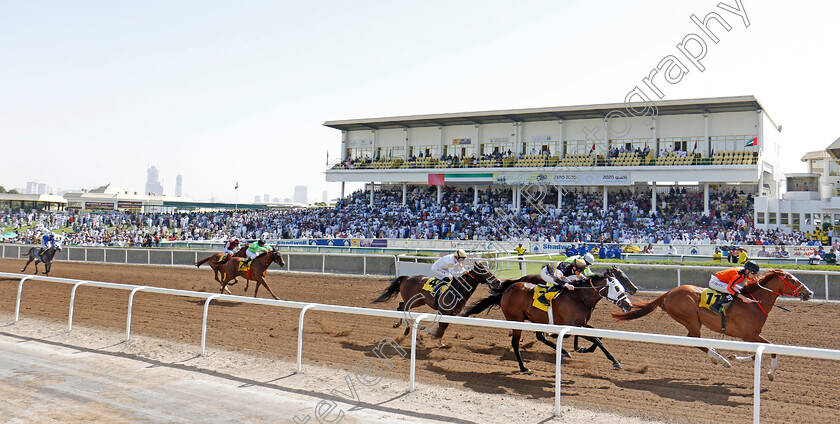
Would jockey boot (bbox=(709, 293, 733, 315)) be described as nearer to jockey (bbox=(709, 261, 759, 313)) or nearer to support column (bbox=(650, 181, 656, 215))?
jockey (bbox=(709, 261, 759, 313))

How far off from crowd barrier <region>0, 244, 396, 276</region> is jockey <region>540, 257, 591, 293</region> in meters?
9.05

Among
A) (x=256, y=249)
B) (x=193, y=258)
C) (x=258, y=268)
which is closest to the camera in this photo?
(x=258, y=268)

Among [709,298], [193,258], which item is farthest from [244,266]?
[709,298]

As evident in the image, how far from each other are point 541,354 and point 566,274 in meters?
1.02

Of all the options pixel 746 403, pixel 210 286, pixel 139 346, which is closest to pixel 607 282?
pixel 746 403

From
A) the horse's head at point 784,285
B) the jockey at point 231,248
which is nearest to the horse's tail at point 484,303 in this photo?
the horse's head at point 784,285

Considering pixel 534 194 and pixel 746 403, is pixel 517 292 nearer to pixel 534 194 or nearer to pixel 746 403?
pixel 746 403

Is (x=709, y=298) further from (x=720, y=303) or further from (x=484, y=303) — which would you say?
(x=484, y=303)

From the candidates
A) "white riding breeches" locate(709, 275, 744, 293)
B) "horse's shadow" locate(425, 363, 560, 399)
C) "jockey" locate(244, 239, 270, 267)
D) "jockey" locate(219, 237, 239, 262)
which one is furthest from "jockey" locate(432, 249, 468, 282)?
"jockey" locate(219, 237, 239, 262)

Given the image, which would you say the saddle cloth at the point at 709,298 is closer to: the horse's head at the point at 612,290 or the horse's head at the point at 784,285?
the horse's head at the point at 784,285

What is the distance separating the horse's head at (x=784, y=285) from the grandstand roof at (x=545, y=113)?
23.5 metres

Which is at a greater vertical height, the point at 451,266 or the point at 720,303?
the point at 451,266

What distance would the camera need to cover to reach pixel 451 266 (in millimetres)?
7984

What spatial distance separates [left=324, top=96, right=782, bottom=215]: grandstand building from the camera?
89.5ft
